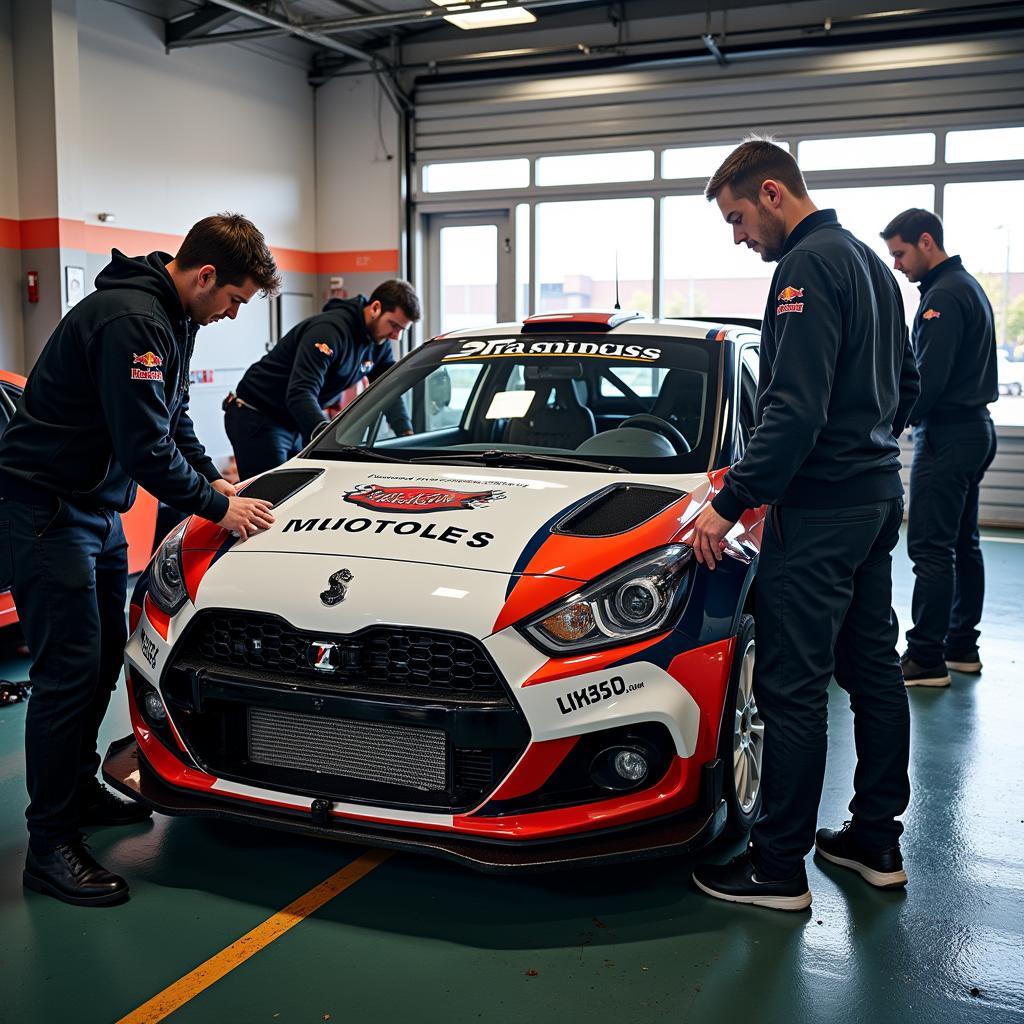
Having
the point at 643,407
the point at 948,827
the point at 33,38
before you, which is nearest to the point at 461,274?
the point at 33,38

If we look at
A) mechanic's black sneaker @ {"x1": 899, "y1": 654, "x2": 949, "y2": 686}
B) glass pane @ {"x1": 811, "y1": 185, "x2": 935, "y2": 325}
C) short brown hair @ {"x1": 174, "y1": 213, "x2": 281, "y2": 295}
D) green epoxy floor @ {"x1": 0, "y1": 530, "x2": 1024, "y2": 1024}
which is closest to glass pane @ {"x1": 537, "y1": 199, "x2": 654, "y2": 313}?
glass pane @ {"x1": 811, "y1": 185, "x2": 935, "y2": 325}

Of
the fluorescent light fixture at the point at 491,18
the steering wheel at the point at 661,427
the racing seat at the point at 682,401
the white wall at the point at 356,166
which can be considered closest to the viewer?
the steering wheel at the point at 661,427

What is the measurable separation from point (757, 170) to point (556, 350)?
1.14m

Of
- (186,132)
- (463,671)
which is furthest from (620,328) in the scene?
(186,132)

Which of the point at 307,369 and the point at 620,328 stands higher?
the point at 620,328

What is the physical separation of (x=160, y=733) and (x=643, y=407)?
1.98m

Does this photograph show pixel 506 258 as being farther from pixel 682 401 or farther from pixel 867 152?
pixel 682 401

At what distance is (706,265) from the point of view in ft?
34.1

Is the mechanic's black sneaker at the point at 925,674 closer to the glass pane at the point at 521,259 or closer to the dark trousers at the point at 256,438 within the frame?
the dark trousers at the point at 256,438

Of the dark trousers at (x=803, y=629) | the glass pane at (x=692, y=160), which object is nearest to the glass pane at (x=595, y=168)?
the glass pane at (x=692, y=160)

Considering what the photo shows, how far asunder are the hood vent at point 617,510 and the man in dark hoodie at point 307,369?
2.20m

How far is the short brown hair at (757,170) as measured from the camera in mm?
2613

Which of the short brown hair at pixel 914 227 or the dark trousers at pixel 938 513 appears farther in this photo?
the short brown hair at pixel 914 227

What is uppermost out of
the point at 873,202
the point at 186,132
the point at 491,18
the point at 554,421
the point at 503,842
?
the point at 491,18
